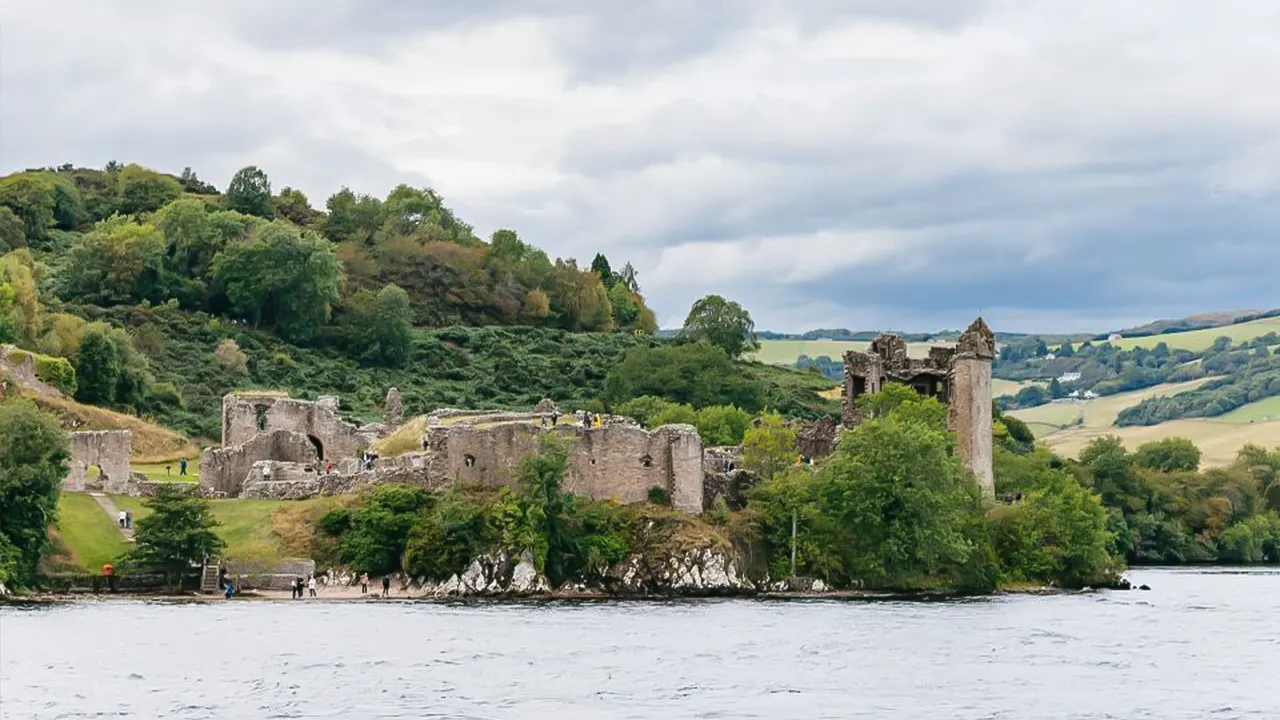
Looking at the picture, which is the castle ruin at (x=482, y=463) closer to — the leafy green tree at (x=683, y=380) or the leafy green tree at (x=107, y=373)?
the leafy green tree at (x=107, y=373)

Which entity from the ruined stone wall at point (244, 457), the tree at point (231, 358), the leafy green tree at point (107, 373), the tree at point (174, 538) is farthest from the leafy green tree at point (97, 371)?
the tree at point (174, 538)

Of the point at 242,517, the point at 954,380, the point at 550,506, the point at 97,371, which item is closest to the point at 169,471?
the point at 242,517

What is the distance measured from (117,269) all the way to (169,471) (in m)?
66.8

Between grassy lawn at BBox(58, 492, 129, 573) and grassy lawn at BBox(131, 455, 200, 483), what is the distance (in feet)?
25.9

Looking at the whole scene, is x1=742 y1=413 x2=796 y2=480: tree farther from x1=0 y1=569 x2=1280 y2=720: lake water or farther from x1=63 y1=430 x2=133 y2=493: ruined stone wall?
x1=63 y1=430 x2=133 y2=493: ruined stone wall

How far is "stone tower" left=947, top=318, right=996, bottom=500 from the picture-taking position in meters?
107

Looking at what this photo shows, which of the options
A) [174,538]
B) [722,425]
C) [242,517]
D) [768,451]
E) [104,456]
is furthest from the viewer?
[722,425]

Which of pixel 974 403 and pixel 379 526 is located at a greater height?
pixel 974 403

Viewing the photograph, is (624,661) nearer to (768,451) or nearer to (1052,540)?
(768,451)

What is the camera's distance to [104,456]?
89000 mm

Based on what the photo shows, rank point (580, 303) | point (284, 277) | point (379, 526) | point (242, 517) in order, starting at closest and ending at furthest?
1. point (379, 526)
2. point (242, 517)
3. point (284, 277)
4. point (580, 303)

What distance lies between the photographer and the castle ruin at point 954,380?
4215 inches

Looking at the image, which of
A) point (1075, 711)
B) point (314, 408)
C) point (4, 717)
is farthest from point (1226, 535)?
point (4, 717)

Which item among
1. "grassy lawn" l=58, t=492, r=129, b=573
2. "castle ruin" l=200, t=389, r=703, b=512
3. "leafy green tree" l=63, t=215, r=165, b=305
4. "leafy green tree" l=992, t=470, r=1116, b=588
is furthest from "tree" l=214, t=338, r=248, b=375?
"leafy green tree" l=992, t=470, r=1116, b=588
